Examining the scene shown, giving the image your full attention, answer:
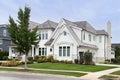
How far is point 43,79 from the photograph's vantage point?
20.9 meters

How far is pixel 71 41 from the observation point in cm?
4391

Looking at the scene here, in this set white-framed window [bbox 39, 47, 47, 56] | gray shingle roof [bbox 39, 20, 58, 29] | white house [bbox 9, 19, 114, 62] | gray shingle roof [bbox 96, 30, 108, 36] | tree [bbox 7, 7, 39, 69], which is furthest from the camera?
gray shingle roof [bbox 96, 30, 108, 36]

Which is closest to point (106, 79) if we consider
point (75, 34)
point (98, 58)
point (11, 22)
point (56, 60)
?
point (11, 22)

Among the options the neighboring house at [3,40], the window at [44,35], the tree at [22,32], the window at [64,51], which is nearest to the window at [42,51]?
the window at [44,35]

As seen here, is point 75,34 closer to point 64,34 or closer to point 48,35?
point 64,34

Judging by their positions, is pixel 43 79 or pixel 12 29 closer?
pixel 43 79

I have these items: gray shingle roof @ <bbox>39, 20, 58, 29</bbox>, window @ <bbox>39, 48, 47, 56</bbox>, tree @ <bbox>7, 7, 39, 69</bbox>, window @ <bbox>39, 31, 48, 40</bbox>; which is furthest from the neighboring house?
tree @ <bbox>7, 7, 39, 69</bbox>

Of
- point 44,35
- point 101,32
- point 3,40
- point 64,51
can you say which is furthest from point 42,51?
point 3,40

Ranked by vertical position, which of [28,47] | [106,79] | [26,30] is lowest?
[106,79]

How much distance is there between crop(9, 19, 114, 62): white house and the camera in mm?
43938

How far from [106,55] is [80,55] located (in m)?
14.9

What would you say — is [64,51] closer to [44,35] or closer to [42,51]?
[42,51]

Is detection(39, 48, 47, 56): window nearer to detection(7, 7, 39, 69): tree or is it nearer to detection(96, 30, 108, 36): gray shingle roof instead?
detection(96, 30, 108, 36): gray shingle roof

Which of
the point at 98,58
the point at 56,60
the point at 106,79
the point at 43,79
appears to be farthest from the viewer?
the point at 98,58
